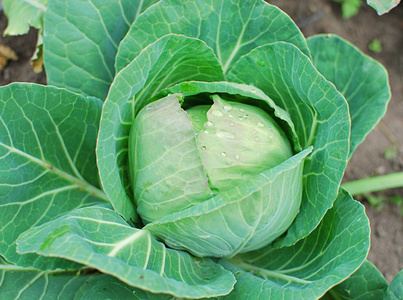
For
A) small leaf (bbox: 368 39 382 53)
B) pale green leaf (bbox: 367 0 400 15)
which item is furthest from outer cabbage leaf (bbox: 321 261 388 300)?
small leaf (bbox: 368 39 382 53)

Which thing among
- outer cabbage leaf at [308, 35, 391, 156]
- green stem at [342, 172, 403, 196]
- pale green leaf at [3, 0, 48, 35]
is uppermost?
pale green leaf at [3, 0, 48, 35]

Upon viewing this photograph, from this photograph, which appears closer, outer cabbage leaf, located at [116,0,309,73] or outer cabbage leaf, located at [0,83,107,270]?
outer cabbage leaf, located at [0,83,107,270]

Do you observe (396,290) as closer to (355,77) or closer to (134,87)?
(355,77)

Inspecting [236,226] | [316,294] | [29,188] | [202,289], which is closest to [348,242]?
[316,294]

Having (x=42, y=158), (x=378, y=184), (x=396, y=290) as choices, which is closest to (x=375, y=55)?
(x=378, y=184)

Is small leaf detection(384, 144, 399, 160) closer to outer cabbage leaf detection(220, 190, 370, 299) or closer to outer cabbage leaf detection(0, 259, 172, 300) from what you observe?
outer cabbage leaf detection(220, 190, 370, 299)

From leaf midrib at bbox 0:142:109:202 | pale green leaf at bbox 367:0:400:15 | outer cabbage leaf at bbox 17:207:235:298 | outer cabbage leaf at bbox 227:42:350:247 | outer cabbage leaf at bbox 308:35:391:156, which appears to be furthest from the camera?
outer cabbage leaf at bbox 308:35:391:156
